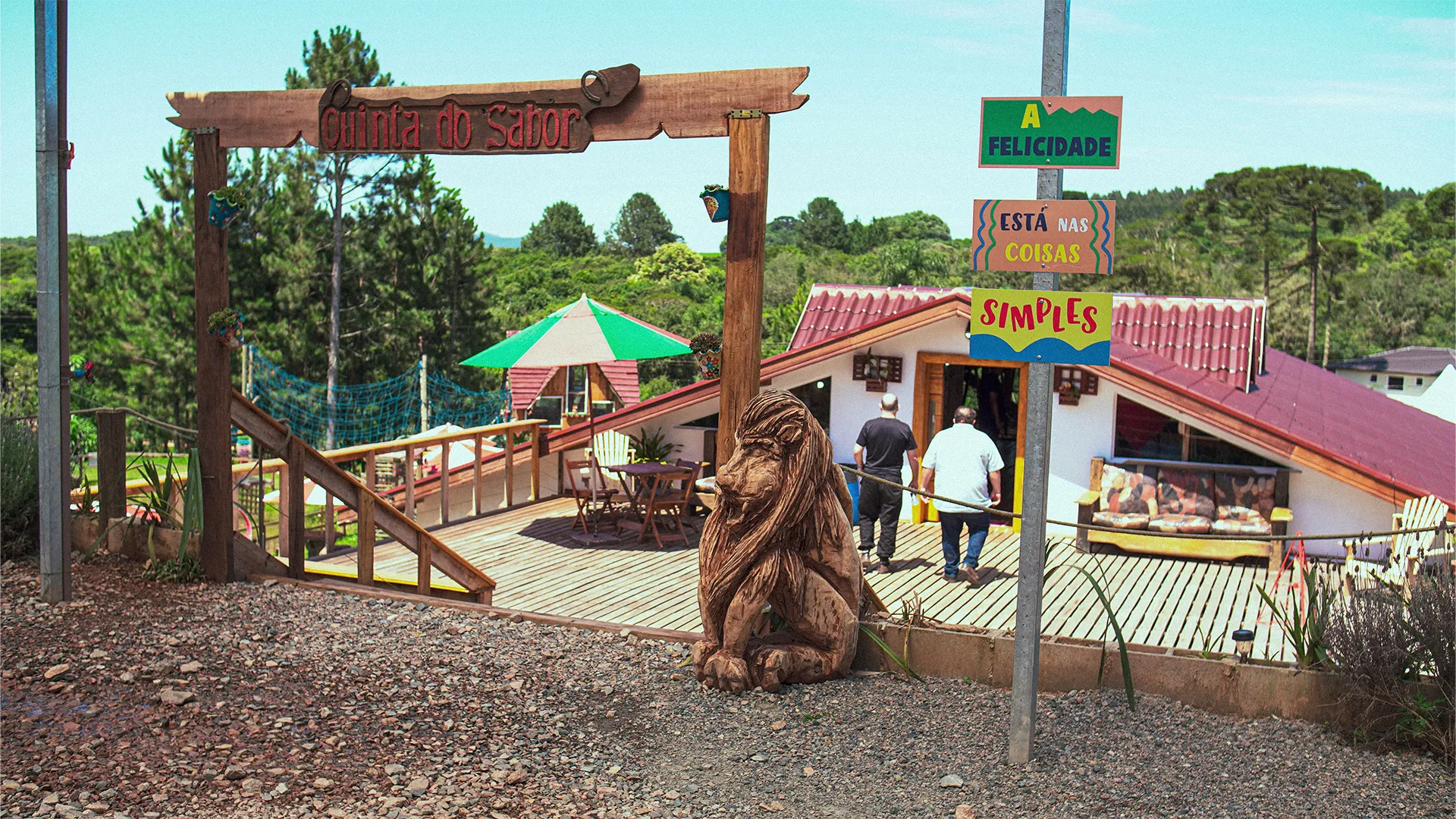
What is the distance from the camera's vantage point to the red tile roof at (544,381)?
3062 centimetres

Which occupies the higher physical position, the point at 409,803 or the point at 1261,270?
the point at 1261,270

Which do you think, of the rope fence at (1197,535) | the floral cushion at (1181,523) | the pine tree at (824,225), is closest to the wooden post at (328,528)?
the rope fence at (1197,535)

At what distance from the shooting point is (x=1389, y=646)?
15.8ft

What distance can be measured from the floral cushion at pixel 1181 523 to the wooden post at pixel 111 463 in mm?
8494

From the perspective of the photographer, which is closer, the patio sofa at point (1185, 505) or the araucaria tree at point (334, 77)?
the patio sofa at point (1185, 505)

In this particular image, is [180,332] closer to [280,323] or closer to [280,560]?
[280,323]

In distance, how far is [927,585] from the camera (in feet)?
31.2

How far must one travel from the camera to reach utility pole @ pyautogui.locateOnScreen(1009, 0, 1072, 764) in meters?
4.55

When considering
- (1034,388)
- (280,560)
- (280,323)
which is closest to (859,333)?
(280,560)

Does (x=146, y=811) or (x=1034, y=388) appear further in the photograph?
(x=1034, y=388)

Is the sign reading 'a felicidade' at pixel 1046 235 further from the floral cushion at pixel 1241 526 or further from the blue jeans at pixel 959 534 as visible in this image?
the floral cushion at pixel 1241 526

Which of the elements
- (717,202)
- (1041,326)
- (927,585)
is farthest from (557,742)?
(927,585)

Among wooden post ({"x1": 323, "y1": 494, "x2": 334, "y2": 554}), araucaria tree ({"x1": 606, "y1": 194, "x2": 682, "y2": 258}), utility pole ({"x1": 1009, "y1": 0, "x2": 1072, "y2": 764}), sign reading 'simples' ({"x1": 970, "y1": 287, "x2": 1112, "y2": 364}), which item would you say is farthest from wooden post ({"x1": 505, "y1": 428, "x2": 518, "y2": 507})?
araucaria tree ({"x1": 606, "y1": 194, "x2": 682, "y2": 258})

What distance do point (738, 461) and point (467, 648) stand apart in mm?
1834
